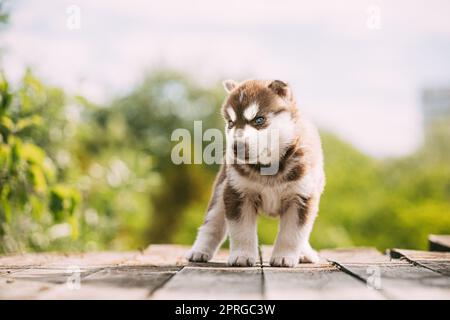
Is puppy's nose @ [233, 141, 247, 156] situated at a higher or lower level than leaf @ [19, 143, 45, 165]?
higher

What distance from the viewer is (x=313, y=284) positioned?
2557 mm

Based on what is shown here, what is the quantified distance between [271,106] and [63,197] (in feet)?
6.86

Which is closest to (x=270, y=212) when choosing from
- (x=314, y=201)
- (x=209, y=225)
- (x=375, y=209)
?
(x=314, y=201)

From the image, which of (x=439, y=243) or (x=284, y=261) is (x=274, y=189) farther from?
(x=439, y=243)

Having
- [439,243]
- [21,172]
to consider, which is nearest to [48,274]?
[21,172]

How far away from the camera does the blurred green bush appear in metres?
4.77

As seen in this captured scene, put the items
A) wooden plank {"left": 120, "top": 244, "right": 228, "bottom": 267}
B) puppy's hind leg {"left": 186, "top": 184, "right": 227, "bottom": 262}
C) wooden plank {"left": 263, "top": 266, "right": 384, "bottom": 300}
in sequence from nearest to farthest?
wooden plank {"left": 263, "top": 266, "right": 384, "bottom": 300} < wooden plank {"left": 120, "top": 244, "right": 228, "bottom": 267} < puppy's hind leg {"left": 186, "top": 184, "right": 227, "bottom": 262}

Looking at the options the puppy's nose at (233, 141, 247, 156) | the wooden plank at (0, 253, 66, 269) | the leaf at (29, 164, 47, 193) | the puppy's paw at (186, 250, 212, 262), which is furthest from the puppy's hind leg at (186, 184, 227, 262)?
the leaf at (29, 164, 47, 193)

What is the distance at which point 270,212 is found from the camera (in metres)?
3.54

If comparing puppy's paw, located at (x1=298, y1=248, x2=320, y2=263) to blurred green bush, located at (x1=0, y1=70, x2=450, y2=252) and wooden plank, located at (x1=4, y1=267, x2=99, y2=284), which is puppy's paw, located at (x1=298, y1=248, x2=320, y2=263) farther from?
blurred green bush, located at (x1=0, y1=70, x2=450, y2=252)

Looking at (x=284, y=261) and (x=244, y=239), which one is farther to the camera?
(x=244, y=239)

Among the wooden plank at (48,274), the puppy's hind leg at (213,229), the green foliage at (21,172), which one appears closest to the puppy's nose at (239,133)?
the puppy's hind leg at (213,229)

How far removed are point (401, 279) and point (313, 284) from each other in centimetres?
47

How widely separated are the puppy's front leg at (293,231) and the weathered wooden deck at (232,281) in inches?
3.5
